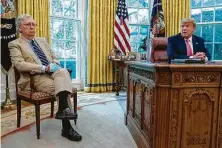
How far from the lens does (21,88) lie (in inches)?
98.3

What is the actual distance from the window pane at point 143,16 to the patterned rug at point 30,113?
1.95 m

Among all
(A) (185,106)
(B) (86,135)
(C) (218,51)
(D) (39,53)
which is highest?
(C) (218,51)

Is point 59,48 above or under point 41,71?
above

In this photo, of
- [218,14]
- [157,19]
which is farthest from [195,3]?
[157,19]

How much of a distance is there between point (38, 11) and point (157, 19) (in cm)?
246

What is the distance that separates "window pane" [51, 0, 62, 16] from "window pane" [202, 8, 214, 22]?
3.07m

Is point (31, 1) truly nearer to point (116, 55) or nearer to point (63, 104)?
point (116, 55)

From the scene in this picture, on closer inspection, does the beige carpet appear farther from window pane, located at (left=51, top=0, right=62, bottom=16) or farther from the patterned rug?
window pane, located at (left=51, top=0, right=62, bottom=16)

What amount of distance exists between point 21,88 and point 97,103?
5.30ft

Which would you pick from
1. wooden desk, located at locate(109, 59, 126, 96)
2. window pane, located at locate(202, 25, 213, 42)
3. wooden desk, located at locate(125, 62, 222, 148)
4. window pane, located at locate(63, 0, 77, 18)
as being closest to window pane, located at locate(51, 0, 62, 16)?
window pane, located at locate(63, 0, 77, 18)

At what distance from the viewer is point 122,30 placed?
495 centimetres

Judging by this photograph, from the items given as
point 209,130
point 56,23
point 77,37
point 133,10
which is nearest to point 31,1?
point 56,23

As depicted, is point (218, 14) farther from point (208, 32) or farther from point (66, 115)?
point (66, 115)

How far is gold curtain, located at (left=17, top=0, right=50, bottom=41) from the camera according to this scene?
3834mm
